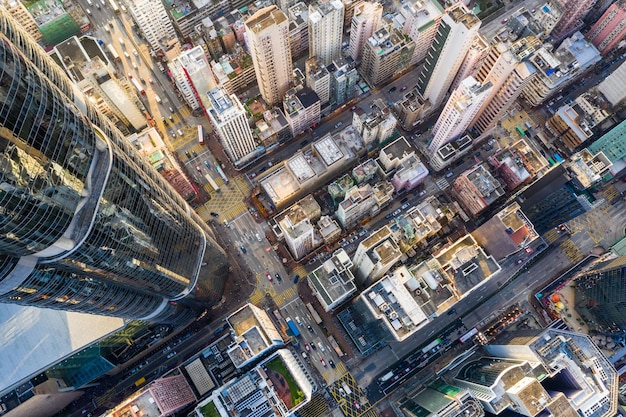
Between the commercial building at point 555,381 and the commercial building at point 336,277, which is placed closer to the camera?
the commercial building at point 555,381

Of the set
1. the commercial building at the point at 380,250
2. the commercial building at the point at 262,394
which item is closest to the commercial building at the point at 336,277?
the commercial building at the point at 380,250

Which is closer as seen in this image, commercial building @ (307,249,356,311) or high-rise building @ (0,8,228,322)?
high-rise building @ (0,8,228,322)

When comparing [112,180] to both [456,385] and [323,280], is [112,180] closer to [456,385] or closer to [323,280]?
[323,280]

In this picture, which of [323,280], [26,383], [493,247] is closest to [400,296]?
[323,280]

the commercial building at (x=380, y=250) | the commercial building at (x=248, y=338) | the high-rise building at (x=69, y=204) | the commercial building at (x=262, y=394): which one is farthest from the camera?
the commercial building at (x=380, y=250)

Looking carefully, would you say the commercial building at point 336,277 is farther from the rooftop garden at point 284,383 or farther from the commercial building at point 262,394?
the rooftop garden at point 284,383

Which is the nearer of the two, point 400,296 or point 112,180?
point 112,180

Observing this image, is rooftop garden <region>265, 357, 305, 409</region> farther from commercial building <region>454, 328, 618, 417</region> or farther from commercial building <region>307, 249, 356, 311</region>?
commercial building <region>454, 328, 618, 417</region>

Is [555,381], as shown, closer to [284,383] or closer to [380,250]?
[380,250]

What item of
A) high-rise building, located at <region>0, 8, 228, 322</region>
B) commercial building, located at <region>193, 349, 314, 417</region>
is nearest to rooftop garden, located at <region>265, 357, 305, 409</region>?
commercial building, located at <region>193, 349, 314, 417</region>
